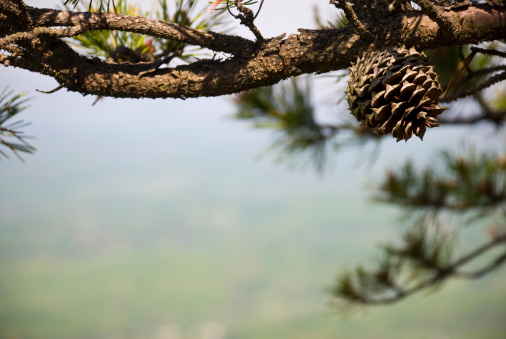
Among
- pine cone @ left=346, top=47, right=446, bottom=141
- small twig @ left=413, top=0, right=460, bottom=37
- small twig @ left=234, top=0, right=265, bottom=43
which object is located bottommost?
pine cone @ left=346, top=47, right=446, bottom=141

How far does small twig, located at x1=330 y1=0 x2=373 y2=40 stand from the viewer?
0.26 meters

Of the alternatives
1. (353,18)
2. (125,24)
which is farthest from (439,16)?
(125,24)

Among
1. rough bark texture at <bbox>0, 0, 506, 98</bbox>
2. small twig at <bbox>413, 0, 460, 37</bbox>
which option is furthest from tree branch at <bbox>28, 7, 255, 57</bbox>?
small twig at <bbox>413, 0, 460, 37</bbox>

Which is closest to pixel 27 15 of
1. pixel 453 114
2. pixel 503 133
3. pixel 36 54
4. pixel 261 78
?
pixel 36 54

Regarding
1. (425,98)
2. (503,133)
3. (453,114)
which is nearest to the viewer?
(425,98)

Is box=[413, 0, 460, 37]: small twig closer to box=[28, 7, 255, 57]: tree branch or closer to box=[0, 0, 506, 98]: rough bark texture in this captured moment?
box=[0, 0, 506, 98]: rough bark texture

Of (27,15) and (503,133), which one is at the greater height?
(503,133)

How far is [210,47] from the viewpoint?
0.29 metres

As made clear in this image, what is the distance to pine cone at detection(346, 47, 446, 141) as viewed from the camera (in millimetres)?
261

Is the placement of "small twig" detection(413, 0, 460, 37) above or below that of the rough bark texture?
below

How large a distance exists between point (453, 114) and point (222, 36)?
22.9 inches

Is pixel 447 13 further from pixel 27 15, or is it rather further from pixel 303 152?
pixel 303 152

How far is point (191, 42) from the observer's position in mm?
289

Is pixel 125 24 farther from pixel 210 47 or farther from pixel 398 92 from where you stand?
pixel 398 92
